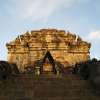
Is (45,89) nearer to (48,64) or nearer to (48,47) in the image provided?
(48,64)

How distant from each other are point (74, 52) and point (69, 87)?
96.4ft

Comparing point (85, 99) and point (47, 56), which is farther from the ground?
point (47, 56)

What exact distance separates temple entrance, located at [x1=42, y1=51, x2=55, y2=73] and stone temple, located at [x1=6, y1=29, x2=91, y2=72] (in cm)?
222

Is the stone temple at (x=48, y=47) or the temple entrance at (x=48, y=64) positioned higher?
the stone temple at (x=48, y=47)

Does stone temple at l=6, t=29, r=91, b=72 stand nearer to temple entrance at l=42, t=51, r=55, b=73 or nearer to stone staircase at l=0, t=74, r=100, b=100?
temple entrance at l=42, t=51, r=55, b=73

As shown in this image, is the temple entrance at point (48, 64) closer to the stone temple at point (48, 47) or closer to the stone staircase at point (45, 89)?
the stone temple at point (48, 47)

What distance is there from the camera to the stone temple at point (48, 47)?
42.5 meters

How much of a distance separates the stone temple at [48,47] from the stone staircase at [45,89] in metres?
27.3

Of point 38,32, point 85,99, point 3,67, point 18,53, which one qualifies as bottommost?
point 85,99

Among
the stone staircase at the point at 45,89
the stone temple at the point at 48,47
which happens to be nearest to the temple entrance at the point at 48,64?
the stone temple at the point at 48,47

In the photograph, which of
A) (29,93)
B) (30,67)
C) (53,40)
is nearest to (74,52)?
(53,40)

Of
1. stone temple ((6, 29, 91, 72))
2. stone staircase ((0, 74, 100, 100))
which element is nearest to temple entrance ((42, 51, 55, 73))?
stone temple ((6, 29, 91, 72))

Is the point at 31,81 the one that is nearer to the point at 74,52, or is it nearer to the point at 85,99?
the point at 85,99

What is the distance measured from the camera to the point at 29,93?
13.0 metres
